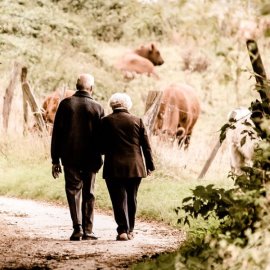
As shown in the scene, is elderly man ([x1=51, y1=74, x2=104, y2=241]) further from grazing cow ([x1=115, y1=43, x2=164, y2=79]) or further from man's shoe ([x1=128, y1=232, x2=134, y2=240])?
grazing cow ([x1=115, y1=43, x2=164, y2=79])

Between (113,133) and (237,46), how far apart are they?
4.77 m

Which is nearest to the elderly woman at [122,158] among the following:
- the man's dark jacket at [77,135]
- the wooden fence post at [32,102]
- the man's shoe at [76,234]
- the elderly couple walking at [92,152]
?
the elderly couple walking at [92,152]

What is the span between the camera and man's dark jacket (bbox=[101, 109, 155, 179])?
8.91 m

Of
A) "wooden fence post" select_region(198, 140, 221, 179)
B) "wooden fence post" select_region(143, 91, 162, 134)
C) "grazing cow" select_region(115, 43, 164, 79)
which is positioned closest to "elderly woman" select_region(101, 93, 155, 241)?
"wooden fence post" select_region(143, 91, 162, 134)

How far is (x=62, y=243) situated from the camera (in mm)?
8773

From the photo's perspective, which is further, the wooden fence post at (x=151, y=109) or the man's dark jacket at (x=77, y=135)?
the wooden fence post at (x=151, y=109)

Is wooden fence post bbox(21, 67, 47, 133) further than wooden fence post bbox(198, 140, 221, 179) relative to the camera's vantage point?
Yes

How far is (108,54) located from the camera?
1465 inches

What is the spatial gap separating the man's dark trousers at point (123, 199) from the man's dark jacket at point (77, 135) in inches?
13.0

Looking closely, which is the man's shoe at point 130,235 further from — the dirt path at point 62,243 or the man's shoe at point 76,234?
the man's shoe at point 76,234

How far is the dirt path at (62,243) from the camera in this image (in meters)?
7.45

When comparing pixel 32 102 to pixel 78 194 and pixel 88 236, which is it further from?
pixel 88 236

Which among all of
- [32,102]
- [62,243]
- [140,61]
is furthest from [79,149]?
[140,61]

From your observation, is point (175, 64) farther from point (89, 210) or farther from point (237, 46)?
point (237, 46)
